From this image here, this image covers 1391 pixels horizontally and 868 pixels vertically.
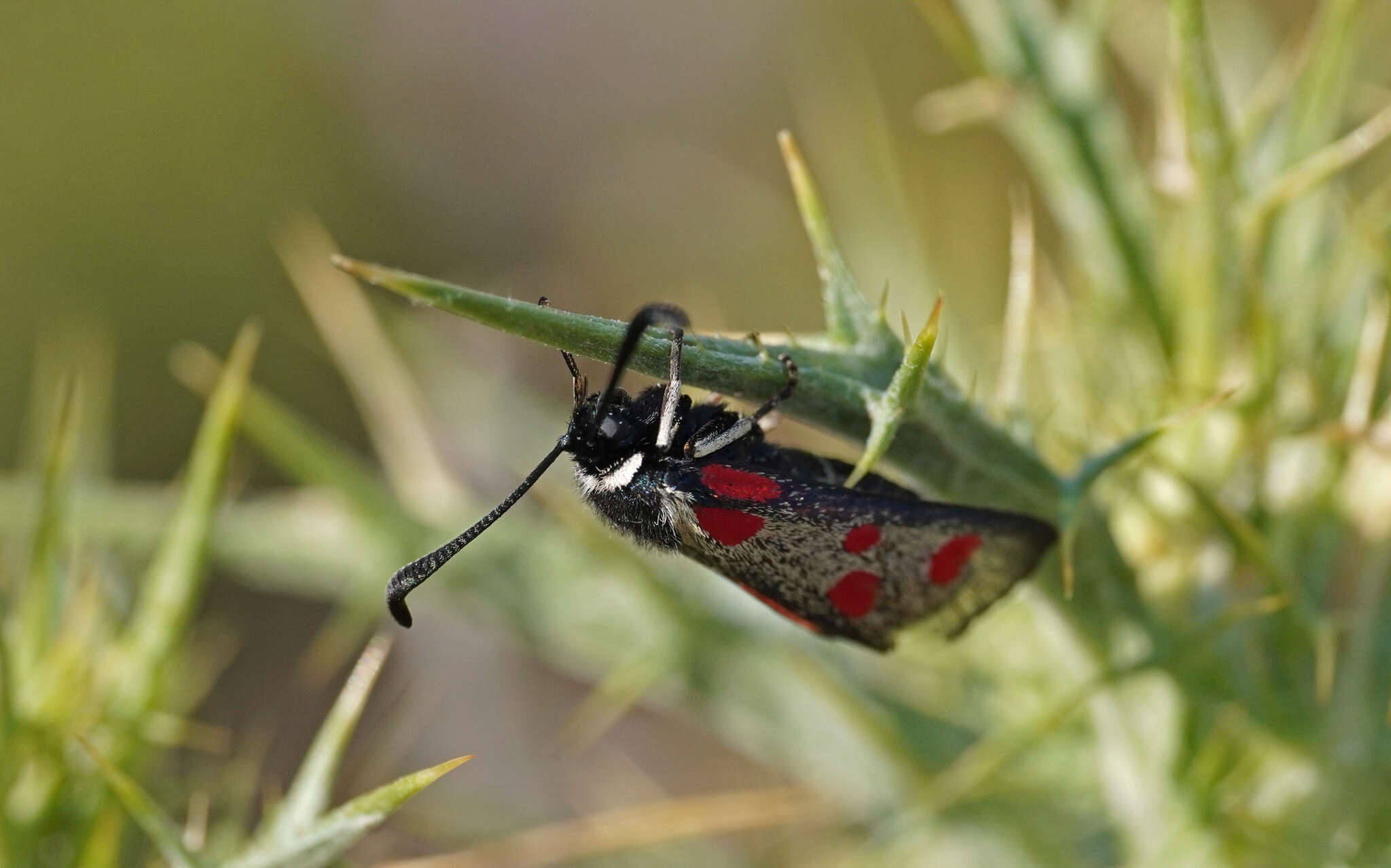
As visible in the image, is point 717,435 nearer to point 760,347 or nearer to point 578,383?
point 578,383

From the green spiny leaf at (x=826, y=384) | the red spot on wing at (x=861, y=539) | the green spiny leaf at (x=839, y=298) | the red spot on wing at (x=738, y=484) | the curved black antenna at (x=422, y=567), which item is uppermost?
the green spiny leaf at (x=839, y=298)

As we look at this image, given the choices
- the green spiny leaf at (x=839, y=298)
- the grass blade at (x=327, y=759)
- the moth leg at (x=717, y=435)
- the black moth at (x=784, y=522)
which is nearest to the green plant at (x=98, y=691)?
the grass blade at (x=327, y=759)

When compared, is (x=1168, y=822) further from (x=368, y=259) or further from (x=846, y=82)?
(x=368, y=259)

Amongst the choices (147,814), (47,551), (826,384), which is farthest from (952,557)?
(47,551)

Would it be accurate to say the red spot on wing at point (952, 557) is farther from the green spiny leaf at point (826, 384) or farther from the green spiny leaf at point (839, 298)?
the green spiny leaf at point (839, 298)

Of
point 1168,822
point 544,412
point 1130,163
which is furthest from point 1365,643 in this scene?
point 544,412

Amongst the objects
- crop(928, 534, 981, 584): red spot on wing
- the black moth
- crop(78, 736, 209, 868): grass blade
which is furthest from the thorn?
crop(78, 736, 209, 868): grass blade

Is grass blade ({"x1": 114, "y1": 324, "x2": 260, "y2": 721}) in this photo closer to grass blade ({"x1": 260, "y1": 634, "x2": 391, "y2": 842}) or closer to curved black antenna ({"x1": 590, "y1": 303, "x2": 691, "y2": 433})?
grass blade ({"x1": 260, "y1": 634, "x2": 391, "y2": 842})
